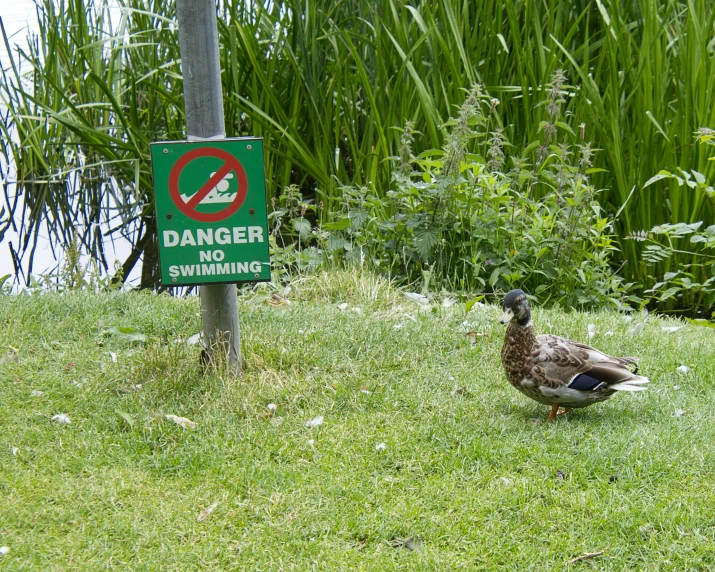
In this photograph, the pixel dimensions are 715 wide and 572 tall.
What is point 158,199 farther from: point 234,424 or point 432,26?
point 432,26

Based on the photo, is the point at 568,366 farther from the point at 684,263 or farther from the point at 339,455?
the point at 684,263

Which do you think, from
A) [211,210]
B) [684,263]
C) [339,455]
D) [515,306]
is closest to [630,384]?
[515,306]

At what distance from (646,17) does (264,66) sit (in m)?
3.04

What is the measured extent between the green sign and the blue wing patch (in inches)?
56.0

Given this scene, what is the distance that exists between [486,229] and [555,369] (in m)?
2.30

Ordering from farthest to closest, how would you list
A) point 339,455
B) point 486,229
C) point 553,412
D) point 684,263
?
point 684,263 → point 486,229 → point 553,412 → point 339,455

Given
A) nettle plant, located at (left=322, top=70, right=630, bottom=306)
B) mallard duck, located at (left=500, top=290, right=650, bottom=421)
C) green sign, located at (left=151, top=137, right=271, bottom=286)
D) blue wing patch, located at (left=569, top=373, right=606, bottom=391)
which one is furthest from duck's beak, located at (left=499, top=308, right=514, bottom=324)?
nettle plant, located at (left=322, top=70, right=630, bottom=306)

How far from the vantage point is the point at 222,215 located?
145 inches

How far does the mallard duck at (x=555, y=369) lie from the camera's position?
11.1 feet

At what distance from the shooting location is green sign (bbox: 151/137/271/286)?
11.8ft

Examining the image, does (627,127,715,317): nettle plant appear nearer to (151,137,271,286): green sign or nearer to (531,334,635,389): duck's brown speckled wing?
(531,334,635,389): duck's brown speckled wing

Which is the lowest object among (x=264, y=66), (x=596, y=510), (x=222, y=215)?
(x=596, y=510)

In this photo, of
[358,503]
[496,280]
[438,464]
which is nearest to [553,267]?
[496,280]

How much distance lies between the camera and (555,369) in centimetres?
340
